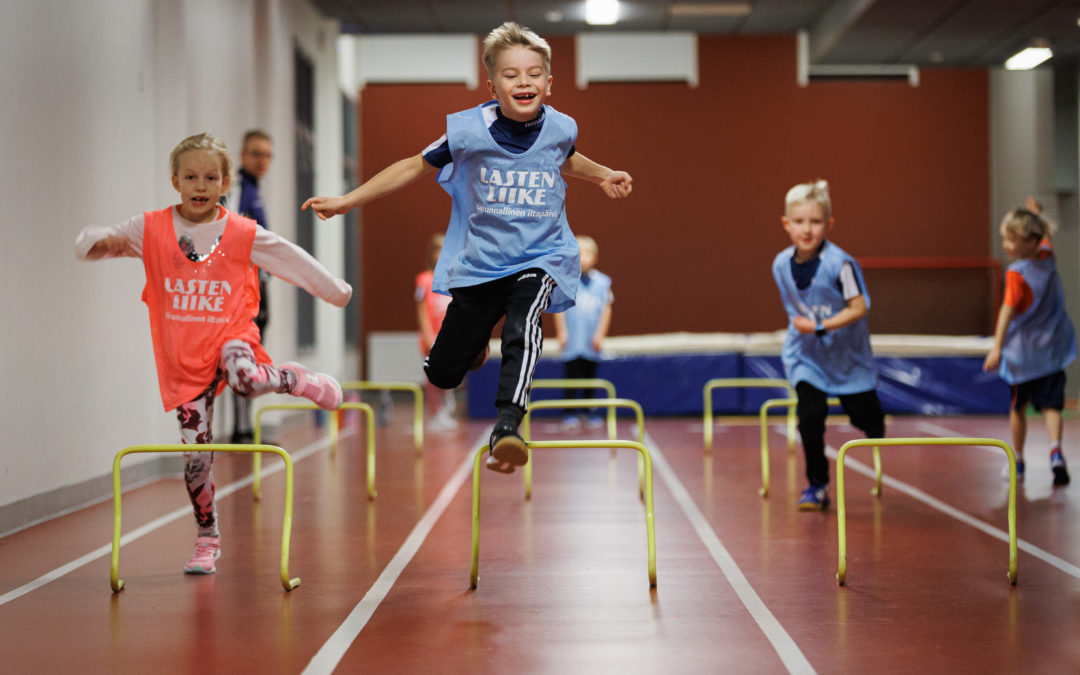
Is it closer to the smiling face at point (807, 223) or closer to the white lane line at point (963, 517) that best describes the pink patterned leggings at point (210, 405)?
the smiling face at point (807, 223)

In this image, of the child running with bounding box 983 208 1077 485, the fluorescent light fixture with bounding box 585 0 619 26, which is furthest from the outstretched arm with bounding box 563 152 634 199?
the fluorescent light fixture with bounding box 585 0 619 26

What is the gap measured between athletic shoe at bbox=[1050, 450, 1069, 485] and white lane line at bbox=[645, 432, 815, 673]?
232cm

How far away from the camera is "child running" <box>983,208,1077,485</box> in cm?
689

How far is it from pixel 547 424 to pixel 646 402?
1293mm

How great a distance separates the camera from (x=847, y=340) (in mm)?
5750

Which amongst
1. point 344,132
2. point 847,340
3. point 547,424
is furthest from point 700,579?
point 344,132

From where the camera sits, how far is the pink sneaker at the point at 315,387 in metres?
4.23

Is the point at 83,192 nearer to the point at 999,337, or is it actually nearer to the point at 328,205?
the point at 328,205

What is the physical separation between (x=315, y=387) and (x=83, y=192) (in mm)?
2867

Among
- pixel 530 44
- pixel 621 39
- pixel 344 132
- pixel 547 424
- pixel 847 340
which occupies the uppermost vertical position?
pixel 621 39

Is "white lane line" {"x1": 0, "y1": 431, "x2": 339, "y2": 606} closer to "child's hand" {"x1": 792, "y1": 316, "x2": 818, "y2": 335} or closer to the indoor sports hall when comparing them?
the indoor sports hall

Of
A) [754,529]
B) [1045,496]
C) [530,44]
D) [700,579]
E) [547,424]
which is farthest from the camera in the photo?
[547,424]

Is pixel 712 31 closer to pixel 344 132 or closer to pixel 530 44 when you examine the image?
pixel 344 132

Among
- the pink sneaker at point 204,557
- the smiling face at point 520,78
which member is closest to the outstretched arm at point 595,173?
the smiling face at point 520,78
